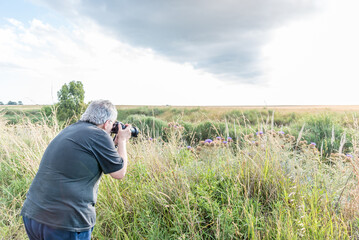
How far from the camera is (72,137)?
1.92 meters

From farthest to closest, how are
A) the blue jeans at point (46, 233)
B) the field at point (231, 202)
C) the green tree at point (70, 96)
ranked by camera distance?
the green tree at point (70, 96) → the field at point (231, 202) → the blue jeans at point (46, 233)

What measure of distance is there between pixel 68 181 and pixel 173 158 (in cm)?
216

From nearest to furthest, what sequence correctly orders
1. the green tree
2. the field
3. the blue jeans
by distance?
the blue jeans < the field < the green tree

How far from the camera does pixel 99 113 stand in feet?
7.04

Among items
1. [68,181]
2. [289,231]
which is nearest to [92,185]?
[68,181]

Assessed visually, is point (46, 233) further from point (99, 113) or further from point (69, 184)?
point (99, 113)

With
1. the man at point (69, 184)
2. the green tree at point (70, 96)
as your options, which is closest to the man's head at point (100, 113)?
the man at point (69, 184)

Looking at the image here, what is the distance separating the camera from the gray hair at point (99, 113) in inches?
84.2

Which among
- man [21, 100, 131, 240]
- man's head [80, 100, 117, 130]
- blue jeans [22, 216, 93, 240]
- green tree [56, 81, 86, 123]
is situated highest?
green tree [56, 81, 86, 123]

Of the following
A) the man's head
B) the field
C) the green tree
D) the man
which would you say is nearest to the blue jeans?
the man

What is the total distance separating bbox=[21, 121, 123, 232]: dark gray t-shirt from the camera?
184 centimetres

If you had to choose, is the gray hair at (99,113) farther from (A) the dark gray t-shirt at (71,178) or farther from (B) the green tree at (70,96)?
(B) the green tree at (70,96)

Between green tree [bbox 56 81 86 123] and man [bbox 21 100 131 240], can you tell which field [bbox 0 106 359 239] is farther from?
green tree [bbox 56 81 86 123]

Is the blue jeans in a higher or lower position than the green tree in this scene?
lower
